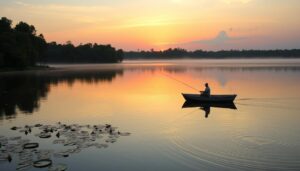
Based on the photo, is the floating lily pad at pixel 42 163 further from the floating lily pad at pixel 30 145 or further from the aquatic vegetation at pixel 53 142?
the floating lily pad at pixel 30 145

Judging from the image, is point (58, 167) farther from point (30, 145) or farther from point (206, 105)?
point (206, 105)

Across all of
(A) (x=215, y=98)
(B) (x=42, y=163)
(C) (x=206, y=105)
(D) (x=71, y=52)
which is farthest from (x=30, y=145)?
(D) (x=71, y=52)

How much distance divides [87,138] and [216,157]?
6.96 meters

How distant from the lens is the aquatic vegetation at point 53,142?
45.9ft

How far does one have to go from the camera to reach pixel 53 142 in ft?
55.6

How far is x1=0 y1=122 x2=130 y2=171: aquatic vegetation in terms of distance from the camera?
13984 millimetres

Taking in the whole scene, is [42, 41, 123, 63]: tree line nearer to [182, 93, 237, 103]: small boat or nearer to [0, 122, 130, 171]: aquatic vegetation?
[182, 93, 237, 103]: small boat

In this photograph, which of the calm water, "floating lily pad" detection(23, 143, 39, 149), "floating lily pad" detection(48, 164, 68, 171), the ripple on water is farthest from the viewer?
"floating lily pad" detection(23, 143, 39, 149)

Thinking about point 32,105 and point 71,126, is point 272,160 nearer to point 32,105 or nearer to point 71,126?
point 71,126

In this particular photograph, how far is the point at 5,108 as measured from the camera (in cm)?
2888

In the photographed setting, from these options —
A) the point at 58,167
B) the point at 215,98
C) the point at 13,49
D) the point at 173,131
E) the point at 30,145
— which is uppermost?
the point at 13,49

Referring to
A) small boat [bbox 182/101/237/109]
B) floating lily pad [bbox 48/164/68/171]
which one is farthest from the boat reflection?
floating lily pad [bbox 48/164/68/171]

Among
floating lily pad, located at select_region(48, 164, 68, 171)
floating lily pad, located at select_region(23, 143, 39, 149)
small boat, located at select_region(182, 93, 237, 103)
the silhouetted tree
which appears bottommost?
floating lily pad, located at select_region(48, 164, 68, 171)

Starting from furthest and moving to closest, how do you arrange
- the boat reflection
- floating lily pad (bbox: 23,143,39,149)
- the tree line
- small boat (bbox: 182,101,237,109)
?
the tree line, small boat (bbox: 182,101,237,109), the boat reflection, floating lily pad (bbox: 23,143,39,149)
